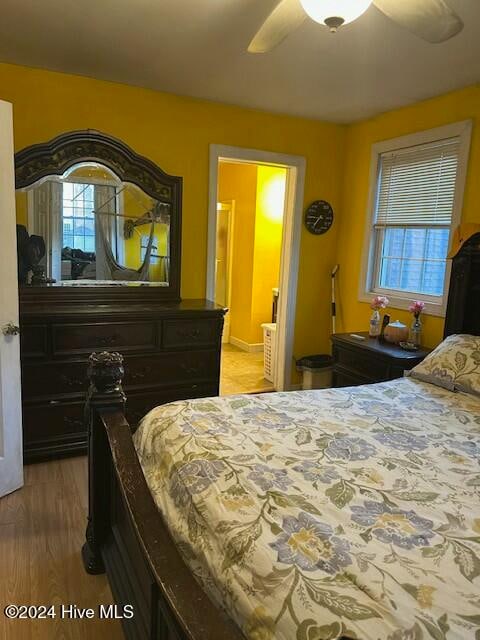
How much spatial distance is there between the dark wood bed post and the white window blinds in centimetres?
262

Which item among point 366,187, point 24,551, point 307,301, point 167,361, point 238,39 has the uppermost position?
point 238,39

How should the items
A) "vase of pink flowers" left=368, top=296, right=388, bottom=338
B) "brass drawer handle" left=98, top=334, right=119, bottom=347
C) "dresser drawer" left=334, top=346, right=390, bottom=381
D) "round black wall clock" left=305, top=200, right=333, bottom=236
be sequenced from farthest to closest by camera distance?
"round black wall clock" left=305, top=200, right=333, bottom=236 → "vase of pink flowers" left=368, top=296, right=388, bottom=338 → "dresser drawer" left=334, top=346, right=390, bottom=381 → "brass drawer handle" left=98, top=334, right=119, bottom=347

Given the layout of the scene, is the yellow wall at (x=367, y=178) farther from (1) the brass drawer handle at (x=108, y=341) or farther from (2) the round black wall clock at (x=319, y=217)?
(1) the brass drawer handle at (x=108, y=341)

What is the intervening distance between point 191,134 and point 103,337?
178 centimetres

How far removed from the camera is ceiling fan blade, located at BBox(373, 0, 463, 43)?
5.18 ft

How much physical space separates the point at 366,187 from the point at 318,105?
2.71 feet

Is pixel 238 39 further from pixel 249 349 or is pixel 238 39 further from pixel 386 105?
pixel 249 349

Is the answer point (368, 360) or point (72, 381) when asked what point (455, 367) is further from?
point (72, 381)

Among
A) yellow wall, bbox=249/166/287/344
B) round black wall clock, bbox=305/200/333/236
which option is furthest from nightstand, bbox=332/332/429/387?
yellow wall, bbox=249/166/287/344

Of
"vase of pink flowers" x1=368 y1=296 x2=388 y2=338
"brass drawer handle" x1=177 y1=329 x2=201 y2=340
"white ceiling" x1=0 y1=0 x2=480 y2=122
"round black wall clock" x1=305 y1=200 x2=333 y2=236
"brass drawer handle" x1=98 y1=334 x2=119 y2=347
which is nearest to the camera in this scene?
"white ceiling" x1=0 y1=0 x2=480 y2=122

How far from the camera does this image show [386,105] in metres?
3.47

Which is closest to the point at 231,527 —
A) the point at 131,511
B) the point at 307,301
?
the point at 131,511

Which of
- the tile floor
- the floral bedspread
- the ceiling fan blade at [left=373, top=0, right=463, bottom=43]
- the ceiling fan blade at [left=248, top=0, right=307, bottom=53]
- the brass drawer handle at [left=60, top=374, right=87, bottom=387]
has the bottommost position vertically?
the tile floor

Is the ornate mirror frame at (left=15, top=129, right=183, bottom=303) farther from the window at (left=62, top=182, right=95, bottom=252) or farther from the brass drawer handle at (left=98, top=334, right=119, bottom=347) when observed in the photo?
the brass drawer handle at (left=98, top=334, right=119, bottom=347)
